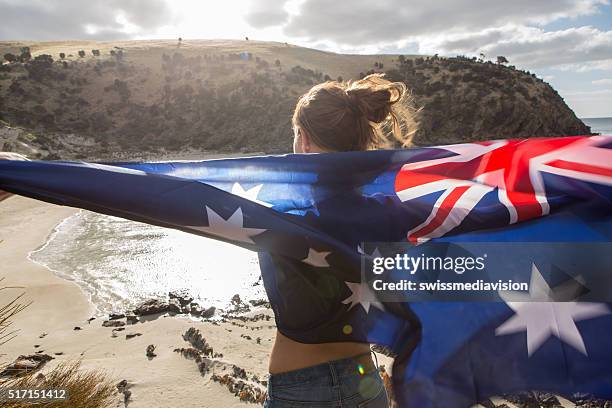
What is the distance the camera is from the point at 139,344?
673 cm

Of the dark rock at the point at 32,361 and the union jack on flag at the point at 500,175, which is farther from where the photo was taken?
the dark rock at the point at 32,361

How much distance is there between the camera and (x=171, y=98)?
47500 mm

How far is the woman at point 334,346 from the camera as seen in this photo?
2008 millimetres

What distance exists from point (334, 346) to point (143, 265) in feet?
32.5

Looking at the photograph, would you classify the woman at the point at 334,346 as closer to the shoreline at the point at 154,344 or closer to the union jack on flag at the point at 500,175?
the union jack on flag at the point at 500,175

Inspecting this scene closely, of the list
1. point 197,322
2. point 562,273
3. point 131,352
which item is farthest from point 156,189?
point 197,322

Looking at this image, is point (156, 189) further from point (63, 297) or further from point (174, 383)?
point (63, 297)

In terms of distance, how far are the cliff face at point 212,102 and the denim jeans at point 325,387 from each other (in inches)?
1273

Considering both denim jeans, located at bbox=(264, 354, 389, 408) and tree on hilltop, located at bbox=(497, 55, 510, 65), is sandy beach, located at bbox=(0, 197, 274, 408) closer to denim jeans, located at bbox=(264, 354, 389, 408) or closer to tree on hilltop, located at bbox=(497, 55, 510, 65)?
denim jeans, located at bbox=(264, 354, 389, 408)

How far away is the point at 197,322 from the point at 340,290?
243 inches

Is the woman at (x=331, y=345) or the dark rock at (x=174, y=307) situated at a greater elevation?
the woman at (x=331, y=345)

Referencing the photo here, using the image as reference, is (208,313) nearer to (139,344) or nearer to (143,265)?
(139,344)

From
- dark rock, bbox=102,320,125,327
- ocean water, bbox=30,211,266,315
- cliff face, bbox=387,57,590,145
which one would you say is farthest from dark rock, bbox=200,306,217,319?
cliff face, bbox=387,57,590,145

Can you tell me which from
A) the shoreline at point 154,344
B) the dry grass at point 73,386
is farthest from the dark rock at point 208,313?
the dry grass at point 73,386
